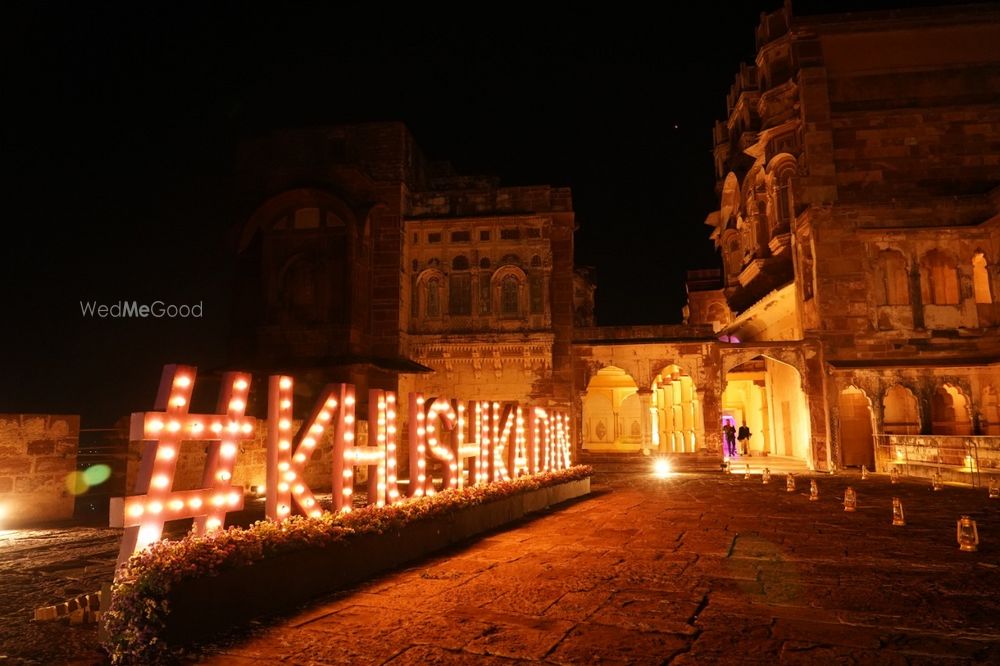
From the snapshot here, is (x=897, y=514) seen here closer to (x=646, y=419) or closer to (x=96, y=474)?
(x=646, y=419)

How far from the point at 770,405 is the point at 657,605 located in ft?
92.7

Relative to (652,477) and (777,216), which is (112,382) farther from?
(777,216)

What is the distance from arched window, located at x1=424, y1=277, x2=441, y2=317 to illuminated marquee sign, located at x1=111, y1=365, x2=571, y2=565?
1550cm

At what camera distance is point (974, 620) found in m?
5.39

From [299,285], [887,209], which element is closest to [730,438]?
[887,209]

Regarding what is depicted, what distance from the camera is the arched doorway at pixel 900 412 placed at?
73.5ft

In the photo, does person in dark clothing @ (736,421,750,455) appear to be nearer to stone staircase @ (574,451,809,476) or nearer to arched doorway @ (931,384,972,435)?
stone staircase @ (574,451,809,476)

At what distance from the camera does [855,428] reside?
23344mm

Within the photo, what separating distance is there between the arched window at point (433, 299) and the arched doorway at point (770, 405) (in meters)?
13.9

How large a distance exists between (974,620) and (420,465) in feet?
22.0

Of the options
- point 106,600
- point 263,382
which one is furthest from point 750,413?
point 106,600

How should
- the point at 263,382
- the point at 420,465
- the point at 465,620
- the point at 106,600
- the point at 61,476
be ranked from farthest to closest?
→ the point at 263,382 → the point at 61,476 → the point at 420,465 → the point at 465,620 → the point at 106,600

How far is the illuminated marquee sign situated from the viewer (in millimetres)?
5449

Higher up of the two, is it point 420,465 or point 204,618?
point 420,465
